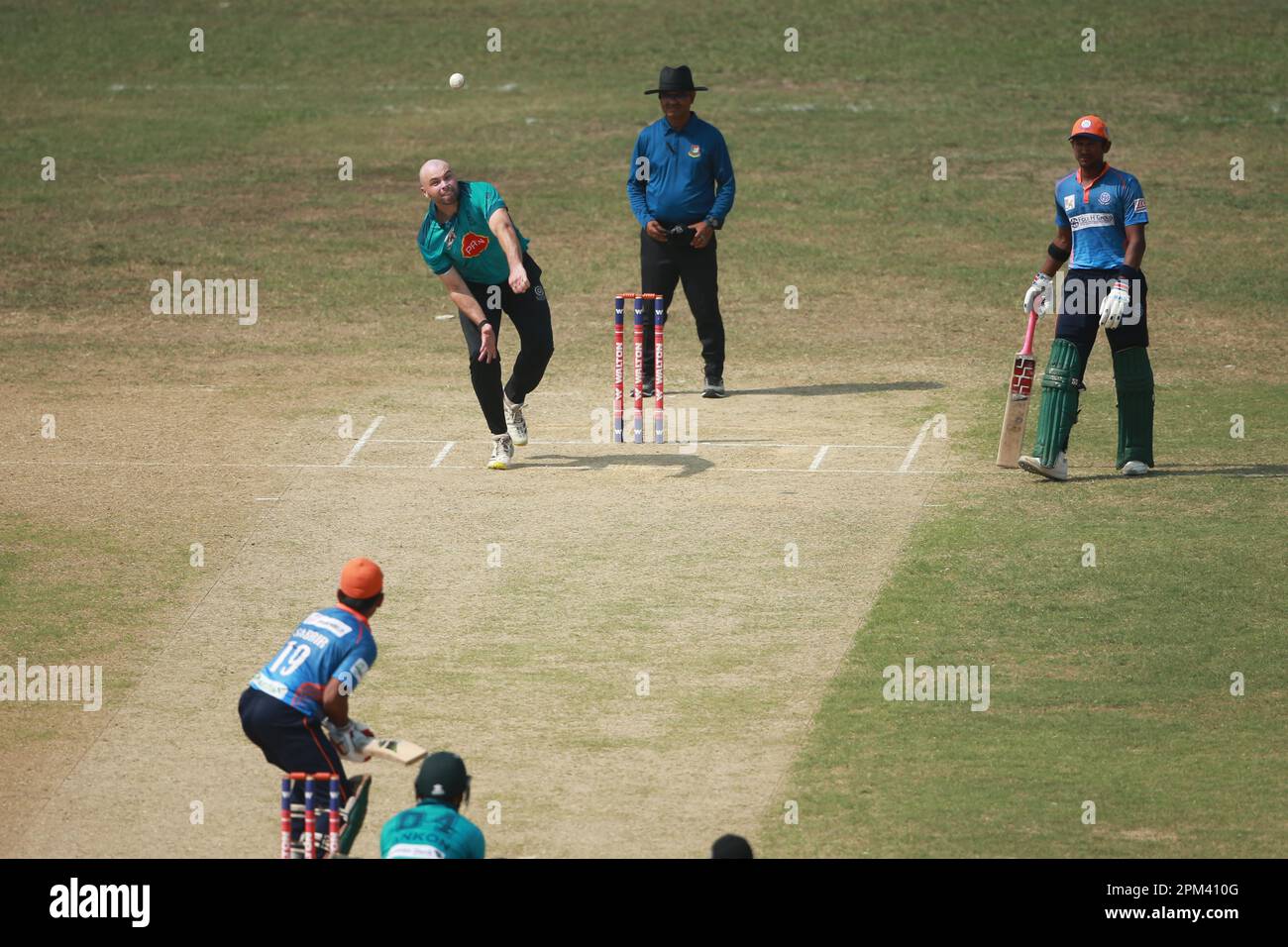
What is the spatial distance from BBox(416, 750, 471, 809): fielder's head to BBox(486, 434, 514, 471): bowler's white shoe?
6.87m

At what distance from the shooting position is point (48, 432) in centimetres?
1490

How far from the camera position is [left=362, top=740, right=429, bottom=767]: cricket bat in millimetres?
7664

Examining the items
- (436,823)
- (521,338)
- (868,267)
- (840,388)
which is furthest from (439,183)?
(868,267)

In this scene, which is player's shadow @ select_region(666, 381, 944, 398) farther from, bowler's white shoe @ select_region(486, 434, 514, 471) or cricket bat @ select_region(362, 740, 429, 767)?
cricket bat @ select_region(362, 740, 429, 767)

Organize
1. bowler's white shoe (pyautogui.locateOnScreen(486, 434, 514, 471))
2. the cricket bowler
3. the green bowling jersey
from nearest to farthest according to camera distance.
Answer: the cricket bowler
the green bowling jersey
bowler's white shoe (pyautogui.locateOnScreen(486, 434, 514, 471))

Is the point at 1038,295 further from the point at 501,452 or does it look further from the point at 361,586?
the point at 361,586

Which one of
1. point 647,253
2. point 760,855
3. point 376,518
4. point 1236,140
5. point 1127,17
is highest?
point 1127,17

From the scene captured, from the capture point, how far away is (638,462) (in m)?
14.0

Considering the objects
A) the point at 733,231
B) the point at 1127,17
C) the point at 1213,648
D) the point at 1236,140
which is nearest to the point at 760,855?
the point at 1213,648

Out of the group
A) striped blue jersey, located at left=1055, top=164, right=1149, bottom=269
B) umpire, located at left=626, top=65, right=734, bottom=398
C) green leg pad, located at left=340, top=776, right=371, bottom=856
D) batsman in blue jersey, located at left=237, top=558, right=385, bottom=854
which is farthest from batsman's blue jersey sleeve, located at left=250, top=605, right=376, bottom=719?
umpire, located at left=626, top=65, right=734, bottom=398

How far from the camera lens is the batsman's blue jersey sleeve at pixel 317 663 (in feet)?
26.1

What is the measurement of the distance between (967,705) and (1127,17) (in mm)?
25238

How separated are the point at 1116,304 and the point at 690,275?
408 centimetres
